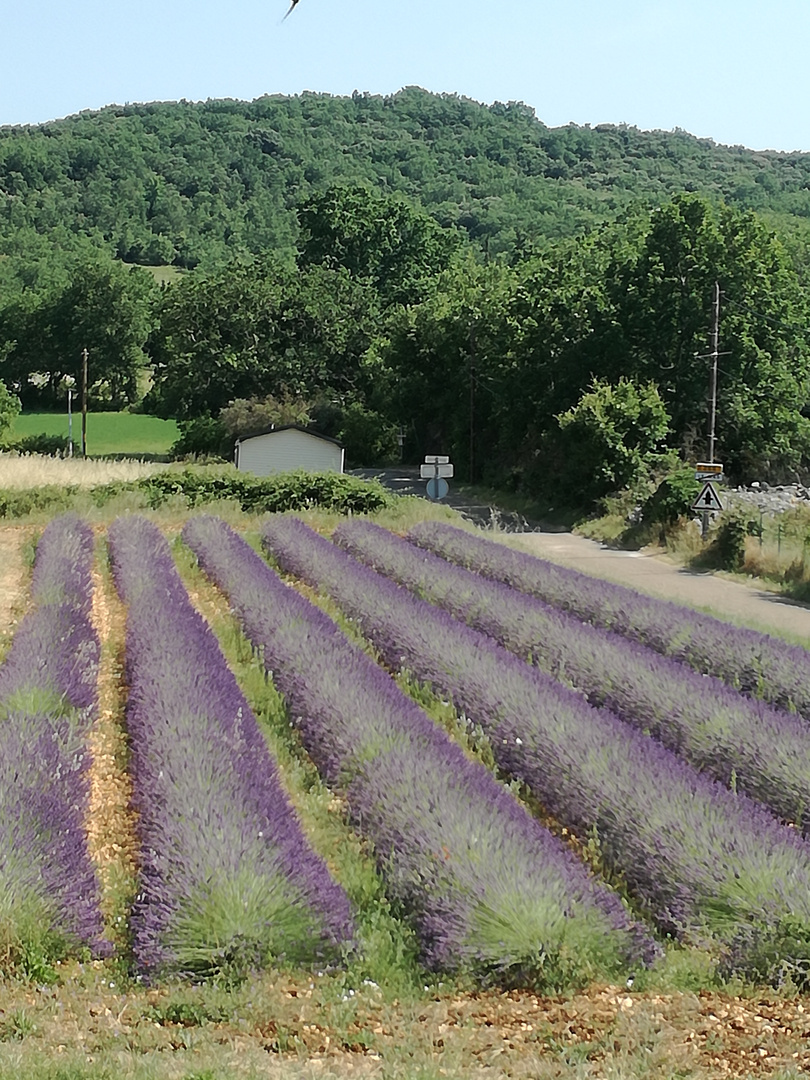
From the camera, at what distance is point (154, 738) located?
9.02 metres

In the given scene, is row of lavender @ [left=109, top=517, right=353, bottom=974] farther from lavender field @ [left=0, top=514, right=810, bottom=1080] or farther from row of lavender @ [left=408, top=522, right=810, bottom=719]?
row of lavender @ [left=408, top=522, right=810, bottom=719]

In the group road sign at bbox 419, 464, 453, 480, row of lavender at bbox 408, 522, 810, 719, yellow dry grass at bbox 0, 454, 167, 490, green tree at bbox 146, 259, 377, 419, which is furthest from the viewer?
green tree at bbox 146, 259, 377, 419

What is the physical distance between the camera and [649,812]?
7316 mm

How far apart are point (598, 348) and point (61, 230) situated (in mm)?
102952

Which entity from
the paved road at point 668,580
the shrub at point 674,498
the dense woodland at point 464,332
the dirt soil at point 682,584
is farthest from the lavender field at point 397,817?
the dense woodland at point 464,332

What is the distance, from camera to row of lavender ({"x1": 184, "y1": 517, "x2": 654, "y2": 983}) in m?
5.90

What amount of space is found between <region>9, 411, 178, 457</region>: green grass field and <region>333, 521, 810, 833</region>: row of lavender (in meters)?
46.8

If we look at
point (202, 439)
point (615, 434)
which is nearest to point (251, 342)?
point (202, 439)

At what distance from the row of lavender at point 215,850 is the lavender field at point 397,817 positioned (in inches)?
0.8

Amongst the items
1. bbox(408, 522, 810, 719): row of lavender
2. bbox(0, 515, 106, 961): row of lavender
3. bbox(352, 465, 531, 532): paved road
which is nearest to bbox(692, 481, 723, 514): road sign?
bbox(408, 522, 810, 719): row of lavender

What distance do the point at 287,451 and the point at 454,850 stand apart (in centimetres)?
3997

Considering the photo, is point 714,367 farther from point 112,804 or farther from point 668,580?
point 112,804

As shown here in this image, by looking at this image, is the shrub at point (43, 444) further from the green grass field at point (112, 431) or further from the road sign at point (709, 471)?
the road sign at point (709, 471)

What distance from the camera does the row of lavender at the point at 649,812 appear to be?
6164 millimetres
